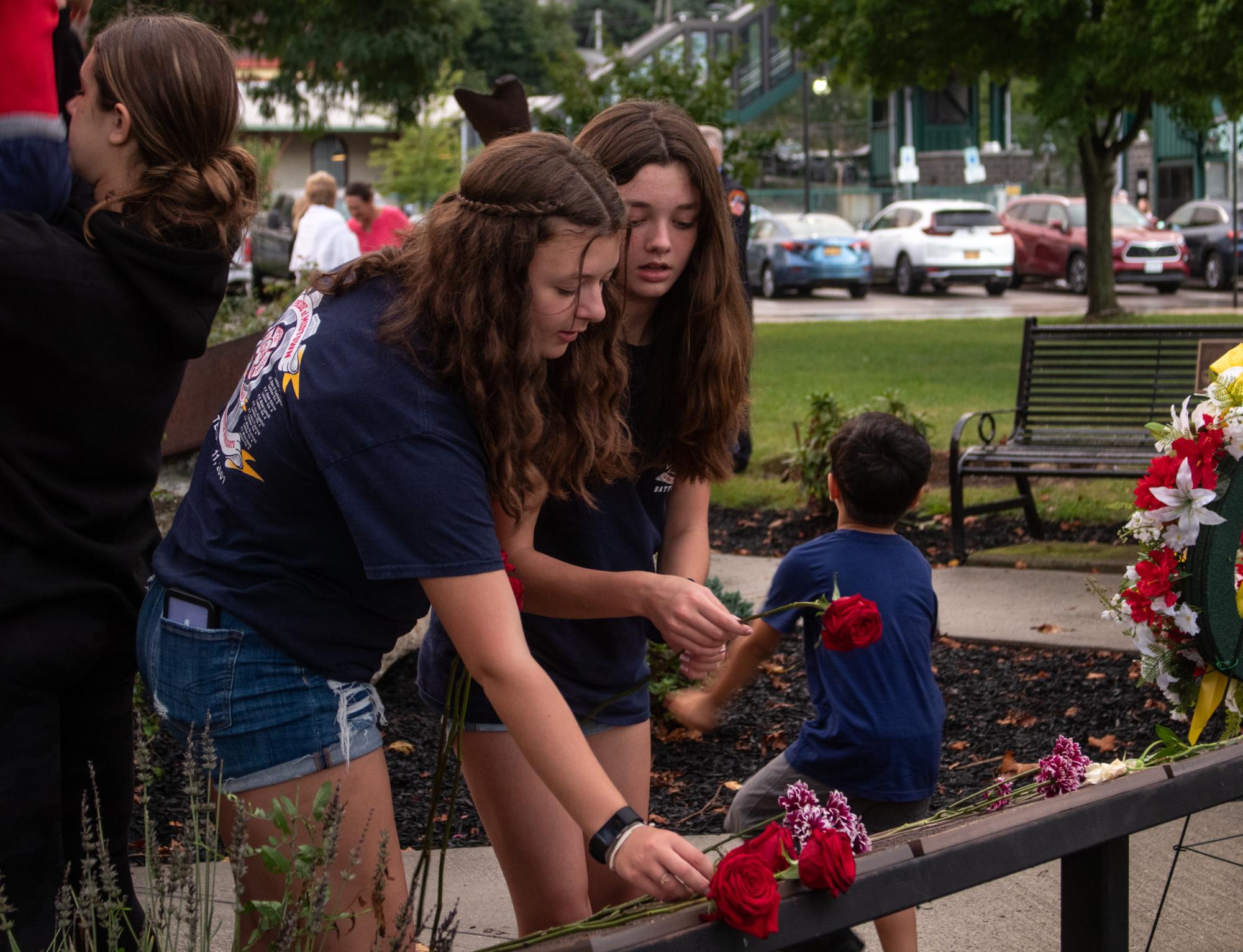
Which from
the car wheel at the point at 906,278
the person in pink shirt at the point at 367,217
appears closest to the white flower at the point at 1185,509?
the person in pink shirt at the point at 367,217

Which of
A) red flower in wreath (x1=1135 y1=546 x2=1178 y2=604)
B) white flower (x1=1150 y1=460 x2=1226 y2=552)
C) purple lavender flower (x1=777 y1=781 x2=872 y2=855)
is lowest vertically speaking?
purple lavender flower (x1=777 y1=781 x2=872 y2=855)

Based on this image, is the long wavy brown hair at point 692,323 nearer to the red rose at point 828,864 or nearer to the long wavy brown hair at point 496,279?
the long wavy brown hair at point 496,279

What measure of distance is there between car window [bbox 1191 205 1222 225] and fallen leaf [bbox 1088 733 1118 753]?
24.2 m

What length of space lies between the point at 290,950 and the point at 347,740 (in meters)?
0.28

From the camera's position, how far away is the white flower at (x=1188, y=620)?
2713mm

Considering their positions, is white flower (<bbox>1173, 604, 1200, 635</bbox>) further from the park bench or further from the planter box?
the park bench

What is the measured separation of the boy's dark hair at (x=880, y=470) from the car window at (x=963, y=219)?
2392cm

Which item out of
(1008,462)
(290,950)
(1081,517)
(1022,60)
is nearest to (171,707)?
(290,950)

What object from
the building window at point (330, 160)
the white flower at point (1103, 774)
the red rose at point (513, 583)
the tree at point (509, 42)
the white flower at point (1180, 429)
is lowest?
the white flower at point (1103, 774)

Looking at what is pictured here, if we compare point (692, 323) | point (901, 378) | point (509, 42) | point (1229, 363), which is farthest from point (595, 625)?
point (509, 42)

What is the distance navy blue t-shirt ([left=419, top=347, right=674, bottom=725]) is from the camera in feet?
8.18

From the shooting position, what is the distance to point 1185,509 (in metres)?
2.74

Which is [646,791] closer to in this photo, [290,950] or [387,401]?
[290,950]

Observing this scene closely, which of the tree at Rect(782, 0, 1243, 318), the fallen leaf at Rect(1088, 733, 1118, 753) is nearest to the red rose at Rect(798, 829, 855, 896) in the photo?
the fallen leaf at Rect(1088, 733, 1118, 753)
